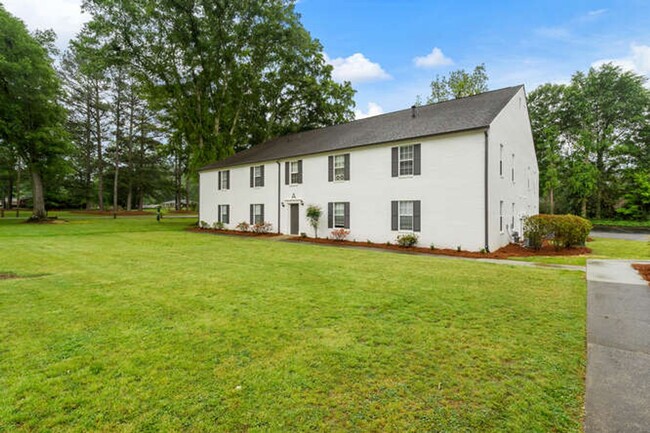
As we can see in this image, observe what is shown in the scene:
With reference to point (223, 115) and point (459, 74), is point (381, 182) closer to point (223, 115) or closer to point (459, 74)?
point (223, 115)

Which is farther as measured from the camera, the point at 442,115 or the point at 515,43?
the point at 515,43

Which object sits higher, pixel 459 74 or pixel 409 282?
pixel 459 74

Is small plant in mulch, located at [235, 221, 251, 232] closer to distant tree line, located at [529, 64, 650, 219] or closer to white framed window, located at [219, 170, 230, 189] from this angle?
white framed window, located at [219, 170, 230, 189]

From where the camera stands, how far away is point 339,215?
53.9 feet

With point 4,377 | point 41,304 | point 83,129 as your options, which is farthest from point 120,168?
point 4,377

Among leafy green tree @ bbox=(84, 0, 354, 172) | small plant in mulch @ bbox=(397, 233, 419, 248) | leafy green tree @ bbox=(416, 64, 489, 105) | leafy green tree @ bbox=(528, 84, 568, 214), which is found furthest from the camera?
leafy green tree @ bbox=(528, 84, 568, 214)

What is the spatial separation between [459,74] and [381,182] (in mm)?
22013

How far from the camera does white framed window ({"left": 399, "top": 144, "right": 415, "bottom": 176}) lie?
13914 millimetres

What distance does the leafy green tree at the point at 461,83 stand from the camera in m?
29.4

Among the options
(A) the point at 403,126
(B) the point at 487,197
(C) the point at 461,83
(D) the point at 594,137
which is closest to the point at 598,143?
(D) the point at 594,137

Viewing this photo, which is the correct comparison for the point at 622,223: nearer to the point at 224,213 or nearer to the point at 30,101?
the point at 224,213

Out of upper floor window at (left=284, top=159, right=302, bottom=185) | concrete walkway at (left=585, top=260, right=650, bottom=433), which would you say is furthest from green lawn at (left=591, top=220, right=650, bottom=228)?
upper floor window at (left=284, top=159, right=302, bottom=185)

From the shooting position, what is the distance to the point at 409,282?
267 inches

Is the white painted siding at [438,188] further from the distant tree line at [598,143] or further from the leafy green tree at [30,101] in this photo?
the leafy green tree at [30,101]
